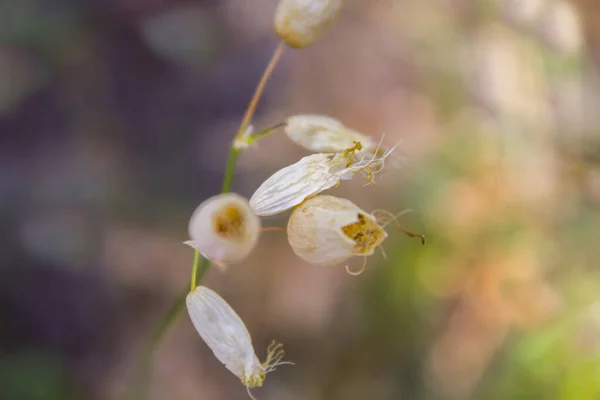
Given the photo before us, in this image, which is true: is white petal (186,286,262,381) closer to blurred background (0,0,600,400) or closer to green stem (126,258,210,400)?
green stem (126,258,210,400)

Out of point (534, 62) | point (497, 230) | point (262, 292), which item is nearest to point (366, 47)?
point (534, 62)

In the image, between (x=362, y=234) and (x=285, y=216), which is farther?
(x=285, y=216)

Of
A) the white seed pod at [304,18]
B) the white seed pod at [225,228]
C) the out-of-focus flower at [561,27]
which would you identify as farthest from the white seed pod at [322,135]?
the out-of-focus flower at [561,27]

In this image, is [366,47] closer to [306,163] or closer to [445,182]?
[445,182]

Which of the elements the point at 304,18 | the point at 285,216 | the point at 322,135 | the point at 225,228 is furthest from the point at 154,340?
the point at 285,216

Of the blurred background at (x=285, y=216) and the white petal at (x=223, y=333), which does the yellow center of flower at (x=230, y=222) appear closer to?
the white petal at (x=223, y=333)

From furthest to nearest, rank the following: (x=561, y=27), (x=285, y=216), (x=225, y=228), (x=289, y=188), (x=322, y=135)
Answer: (x=285, y=216)
(x=561, y=27)
(x=322, y=135)
(x=289, y=188)
(x=225, y=228)

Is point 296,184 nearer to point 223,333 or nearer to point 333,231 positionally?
point 333,231

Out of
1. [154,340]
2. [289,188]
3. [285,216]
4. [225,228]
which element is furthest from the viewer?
[285,216]
